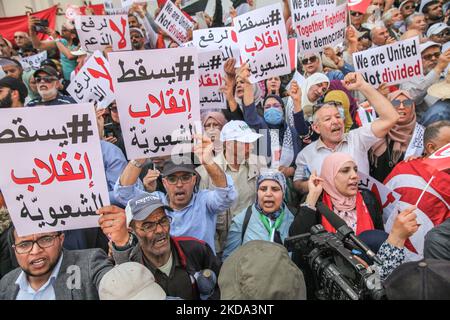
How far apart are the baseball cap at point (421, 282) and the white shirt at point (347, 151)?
1765 mm

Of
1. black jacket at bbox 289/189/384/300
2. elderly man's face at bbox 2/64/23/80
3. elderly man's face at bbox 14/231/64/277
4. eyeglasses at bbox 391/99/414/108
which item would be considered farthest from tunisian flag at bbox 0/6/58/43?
black jacket at bbox 289/189/384/300

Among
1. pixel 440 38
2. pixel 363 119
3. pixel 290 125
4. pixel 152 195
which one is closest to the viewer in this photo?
pixel 152 195

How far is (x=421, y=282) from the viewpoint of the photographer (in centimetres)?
144

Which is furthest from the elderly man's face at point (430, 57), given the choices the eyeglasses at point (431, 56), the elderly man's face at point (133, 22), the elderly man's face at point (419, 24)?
the elderly man's face at point (133, 22)

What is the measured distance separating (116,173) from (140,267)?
1.60 meters

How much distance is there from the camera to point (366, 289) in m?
1.69

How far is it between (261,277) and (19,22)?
13.2 m

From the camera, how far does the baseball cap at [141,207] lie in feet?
7.65

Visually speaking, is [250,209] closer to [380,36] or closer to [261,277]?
[261,277]

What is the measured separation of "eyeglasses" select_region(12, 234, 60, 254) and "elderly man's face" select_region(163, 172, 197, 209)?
83cm

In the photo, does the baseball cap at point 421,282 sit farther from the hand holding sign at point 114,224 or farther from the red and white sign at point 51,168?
the red and white sign at point 51,168

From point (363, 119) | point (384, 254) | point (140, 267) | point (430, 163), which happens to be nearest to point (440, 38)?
point (363, 119)

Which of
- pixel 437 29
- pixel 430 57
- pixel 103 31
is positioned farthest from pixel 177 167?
pixel 437 29

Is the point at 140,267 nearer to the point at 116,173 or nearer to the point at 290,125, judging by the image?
the point at 116,173
